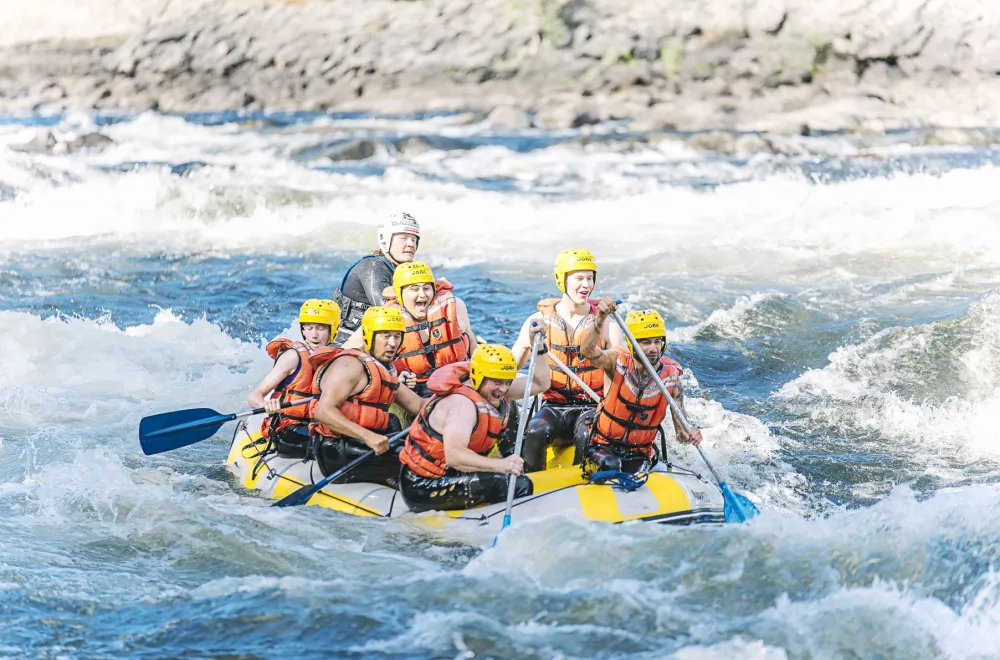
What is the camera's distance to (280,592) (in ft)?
19.8

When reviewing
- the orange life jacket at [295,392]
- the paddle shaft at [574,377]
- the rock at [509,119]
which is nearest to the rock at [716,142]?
the rock at [509,119]

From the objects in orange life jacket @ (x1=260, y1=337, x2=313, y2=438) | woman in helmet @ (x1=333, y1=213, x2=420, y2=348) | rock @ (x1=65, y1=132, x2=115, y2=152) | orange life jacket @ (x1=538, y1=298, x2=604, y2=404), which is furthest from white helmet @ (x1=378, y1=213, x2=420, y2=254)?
rock @ (x1=65, y1=132, x2=115, y2=152)

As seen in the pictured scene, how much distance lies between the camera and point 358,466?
7.11 meters

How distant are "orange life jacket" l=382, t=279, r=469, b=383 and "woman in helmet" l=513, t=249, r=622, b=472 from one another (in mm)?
424

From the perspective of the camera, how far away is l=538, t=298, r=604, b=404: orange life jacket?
745 centimetres

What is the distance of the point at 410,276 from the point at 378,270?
→ 0.86 metres

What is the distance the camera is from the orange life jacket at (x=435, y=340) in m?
7.52

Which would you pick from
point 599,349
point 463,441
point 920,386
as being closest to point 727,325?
point 920,386

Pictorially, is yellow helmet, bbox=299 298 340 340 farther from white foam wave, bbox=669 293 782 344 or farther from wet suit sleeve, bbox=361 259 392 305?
white foam wave, bbox=669 293 782 344

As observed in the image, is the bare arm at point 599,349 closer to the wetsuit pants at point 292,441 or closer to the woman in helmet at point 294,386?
the woman in helmet at point 294,386

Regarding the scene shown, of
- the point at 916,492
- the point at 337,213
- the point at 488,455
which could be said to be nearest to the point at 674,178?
the point at 337,213

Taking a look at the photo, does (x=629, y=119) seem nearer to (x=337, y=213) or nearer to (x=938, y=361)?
(x=337, y=213)

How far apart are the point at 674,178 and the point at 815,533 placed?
17691mm

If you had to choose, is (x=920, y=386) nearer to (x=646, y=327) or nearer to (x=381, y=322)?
(x=646, y=327)
